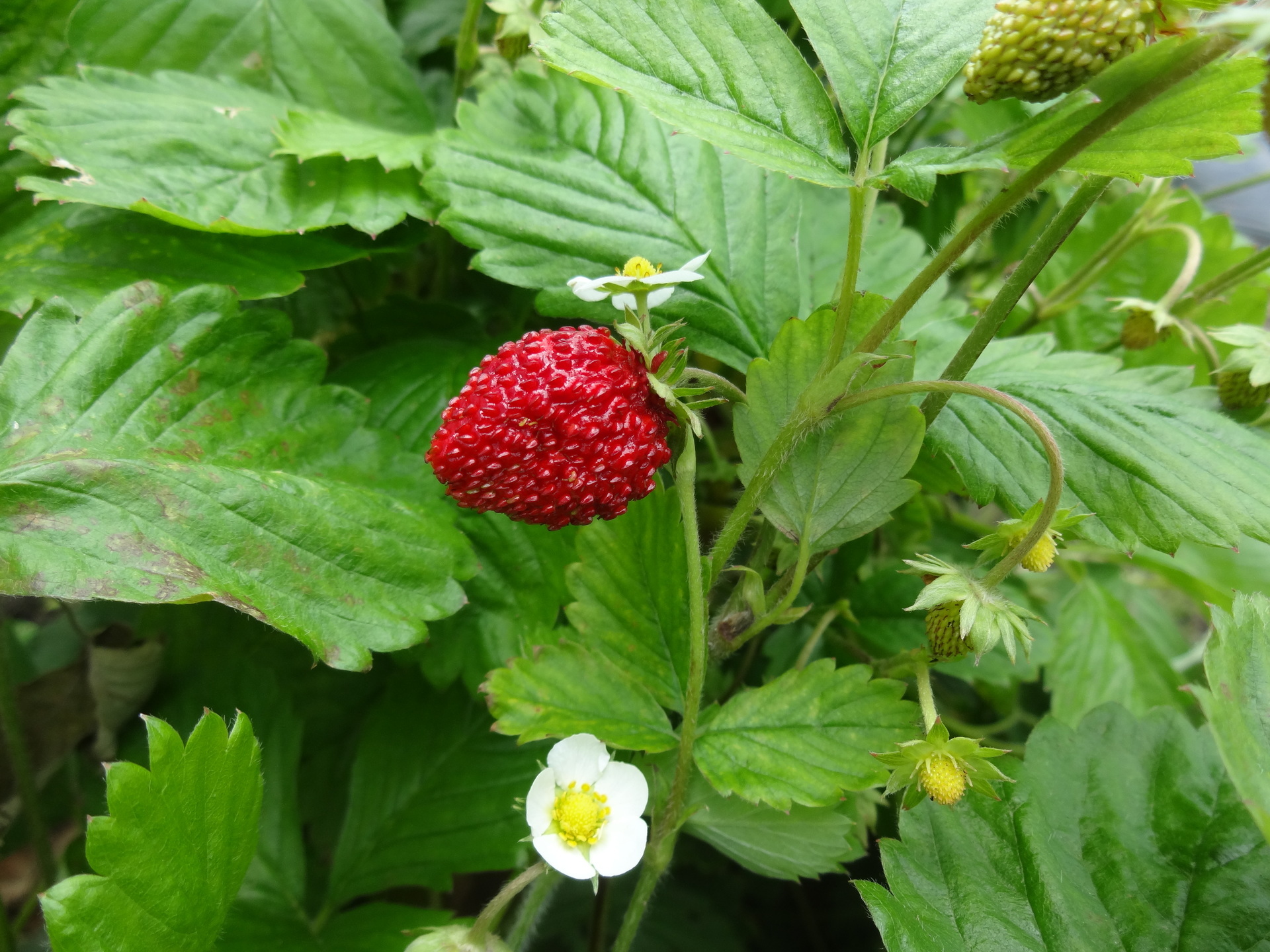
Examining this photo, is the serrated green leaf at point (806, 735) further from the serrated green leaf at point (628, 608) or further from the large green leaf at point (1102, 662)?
the large green leaf at point (1102, 662)

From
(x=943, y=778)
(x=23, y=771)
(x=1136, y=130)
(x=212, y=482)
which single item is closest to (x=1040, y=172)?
(x=1136, y=130)

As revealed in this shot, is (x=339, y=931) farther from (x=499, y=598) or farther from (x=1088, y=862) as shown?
(x=1088, y=862)

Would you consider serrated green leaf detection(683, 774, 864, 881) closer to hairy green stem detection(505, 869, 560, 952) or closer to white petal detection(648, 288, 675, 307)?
hairy green stem detection(505, 869, 560, 952)

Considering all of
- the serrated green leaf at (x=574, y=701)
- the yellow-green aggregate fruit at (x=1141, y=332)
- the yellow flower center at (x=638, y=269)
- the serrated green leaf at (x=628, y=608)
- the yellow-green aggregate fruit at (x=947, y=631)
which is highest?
the yellow flower center at (x=638, y=269)

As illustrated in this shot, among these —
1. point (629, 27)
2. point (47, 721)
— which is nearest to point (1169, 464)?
point (629, 27)

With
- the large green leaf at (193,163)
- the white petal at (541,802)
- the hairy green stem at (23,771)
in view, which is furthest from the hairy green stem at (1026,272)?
the hairy green stem at (23,771)

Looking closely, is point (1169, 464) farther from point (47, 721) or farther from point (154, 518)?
point (47, 721)
